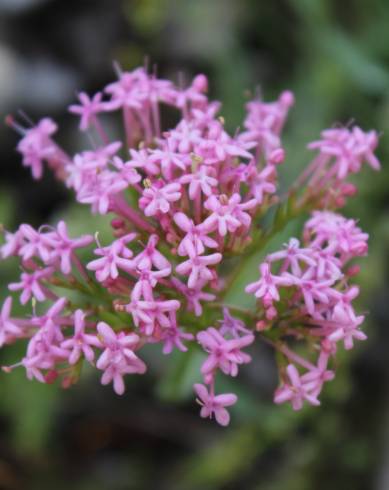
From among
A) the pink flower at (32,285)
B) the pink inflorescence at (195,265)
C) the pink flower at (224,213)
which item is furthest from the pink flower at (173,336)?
the pink flower at (32,285)

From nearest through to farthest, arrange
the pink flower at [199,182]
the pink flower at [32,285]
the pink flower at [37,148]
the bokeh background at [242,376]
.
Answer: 1. the pink flower at [199,182]
2. the pink flower at [32,285]
3. the pink flower at [37,148]
4. the bokeh background at [242,376]

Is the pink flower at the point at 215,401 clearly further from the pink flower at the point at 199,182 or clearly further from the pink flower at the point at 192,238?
the pink flower at the point at 199,182

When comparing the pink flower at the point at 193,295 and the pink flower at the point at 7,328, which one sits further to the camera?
the pink flower at the point at 7,328

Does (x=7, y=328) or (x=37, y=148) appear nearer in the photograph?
(x=7, y=328)

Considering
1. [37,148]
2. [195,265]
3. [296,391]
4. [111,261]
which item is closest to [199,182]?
[195,265]

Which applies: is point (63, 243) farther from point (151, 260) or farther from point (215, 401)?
point (215, 401)

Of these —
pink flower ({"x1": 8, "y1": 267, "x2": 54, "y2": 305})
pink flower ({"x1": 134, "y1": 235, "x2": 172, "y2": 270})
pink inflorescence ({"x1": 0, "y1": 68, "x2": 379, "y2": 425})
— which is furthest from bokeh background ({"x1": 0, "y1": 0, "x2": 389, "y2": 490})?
pink flower ({"x1": 134, "y1": 235, "x2": 172, "y2": 270})

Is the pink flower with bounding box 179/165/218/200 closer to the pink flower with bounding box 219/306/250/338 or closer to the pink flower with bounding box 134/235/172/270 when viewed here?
the pink flower with bounding box 134/235/172/270

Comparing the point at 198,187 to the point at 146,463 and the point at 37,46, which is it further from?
the point at 37,46
